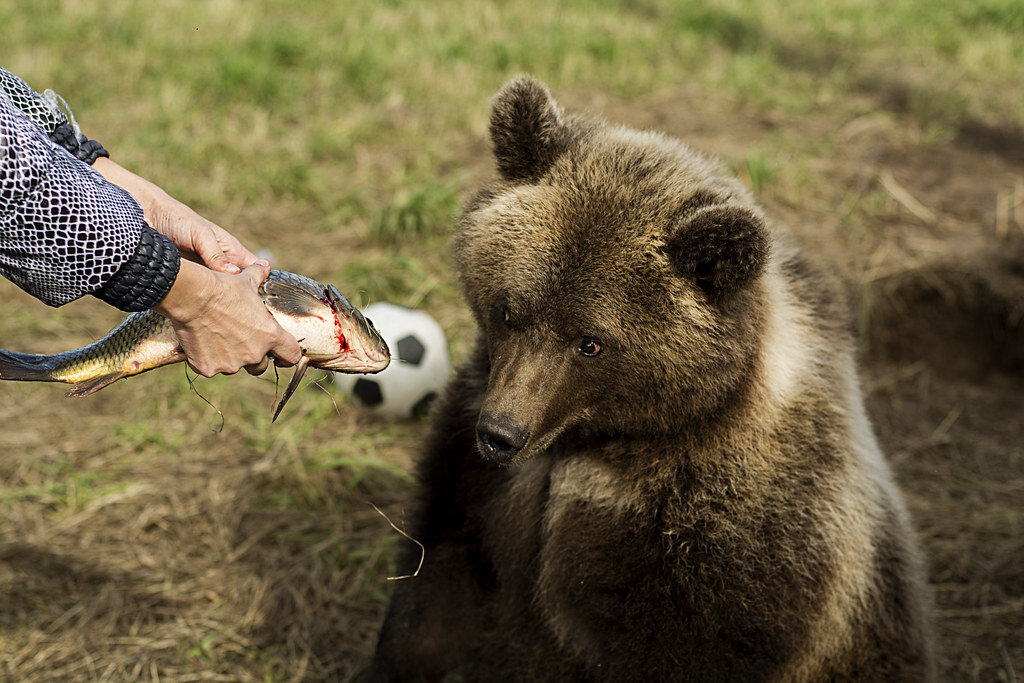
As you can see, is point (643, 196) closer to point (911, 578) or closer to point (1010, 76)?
point (911, 578)

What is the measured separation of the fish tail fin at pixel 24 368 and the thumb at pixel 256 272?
591 millimetres

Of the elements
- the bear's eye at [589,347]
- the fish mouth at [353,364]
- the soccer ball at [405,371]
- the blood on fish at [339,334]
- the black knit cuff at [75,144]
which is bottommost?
the soccer ball at [405,371]

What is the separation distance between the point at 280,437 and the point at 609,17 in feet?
25.3

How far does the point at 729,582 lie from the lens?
8.56 feet

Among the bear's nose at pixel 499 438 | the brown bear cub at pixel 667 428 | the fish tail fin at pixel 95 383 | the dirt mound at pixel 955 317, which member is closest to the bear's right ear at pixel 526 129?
the brown bear cub at pixel 667 428

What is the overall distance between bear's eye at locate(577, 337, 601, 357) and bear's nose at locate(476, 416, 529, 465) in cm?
31

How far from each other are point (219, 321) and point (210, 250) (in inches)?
16.1

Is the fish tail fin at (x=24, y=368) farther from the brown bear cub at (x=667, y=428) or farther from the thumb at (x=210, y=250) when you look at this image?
the brown bear cub at (x=667, y=428)

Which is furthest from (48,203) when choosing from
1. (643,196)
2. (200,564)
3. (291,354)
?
(200,564)

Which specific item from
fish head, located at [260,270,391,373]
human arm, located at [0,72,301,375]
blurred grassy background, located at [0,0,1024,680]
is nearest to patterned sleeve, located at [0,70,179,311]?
human arm, located at [0,72,301,375]

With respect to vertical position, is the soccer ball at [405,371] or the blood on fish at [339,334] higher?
the blood on fish at [339,334]

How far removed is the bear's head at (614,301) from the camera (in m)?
2.53

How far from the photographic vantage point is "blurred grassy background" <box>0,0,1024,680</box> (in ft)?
12.2

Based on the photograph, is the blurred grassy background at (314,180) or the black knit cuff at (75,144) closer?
the black knit cuff at (75,144)
